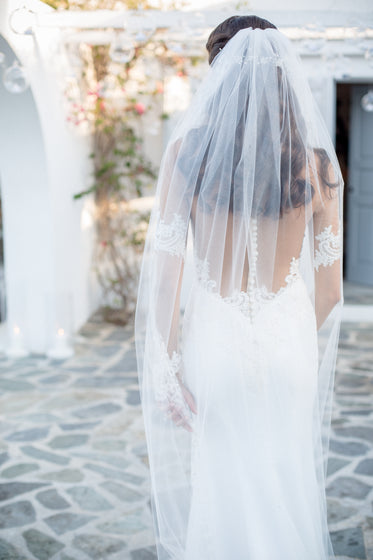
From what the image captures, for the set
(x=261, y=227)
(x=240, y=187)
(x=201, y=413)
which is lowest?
(x=201, y=413)

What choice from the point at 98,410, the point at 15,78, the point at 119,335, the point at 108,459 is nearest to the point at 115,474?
the point at 108,459

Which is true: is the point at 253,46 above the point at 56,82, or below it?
below

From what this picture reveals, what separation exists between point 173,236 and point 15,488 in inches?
75.1

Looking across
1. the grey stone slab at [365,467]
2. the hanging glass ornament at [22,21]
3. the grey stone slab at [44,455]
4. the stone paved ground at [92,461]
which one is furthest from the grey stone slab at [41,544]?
the hanging glass ornament at [22,21]

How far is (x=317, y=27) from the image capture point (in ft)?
13.4

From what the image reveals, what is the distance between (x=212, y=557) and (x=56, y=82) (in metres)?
4.30

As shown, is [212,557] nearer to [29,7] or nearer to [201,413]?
[201,413]

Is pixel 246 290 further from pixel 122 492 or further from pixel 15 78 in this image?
pixel 15 78

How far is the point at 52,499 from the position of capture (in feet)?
9.91

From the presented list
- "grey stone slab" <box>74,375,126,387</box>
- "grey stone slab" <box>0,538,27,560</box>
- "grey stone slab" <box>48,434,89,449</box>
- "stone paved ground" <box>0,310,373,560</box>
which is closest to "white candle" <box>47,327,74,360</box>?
"stone paved ground" <box>0,310,373,560</box>

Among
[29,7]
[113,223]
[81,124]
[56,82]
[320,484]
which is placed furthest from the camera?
[113,223]

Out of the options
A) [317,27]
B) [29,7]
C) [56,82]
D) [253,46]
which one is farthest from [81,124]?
[253,46]

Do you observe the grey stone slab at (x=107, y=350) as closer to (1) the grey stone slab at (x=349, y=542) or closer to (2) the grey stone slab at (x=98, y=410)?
(2) the grey stone slab at (x=98, y=410)

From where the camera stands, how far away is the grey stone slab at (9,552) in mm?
2531
